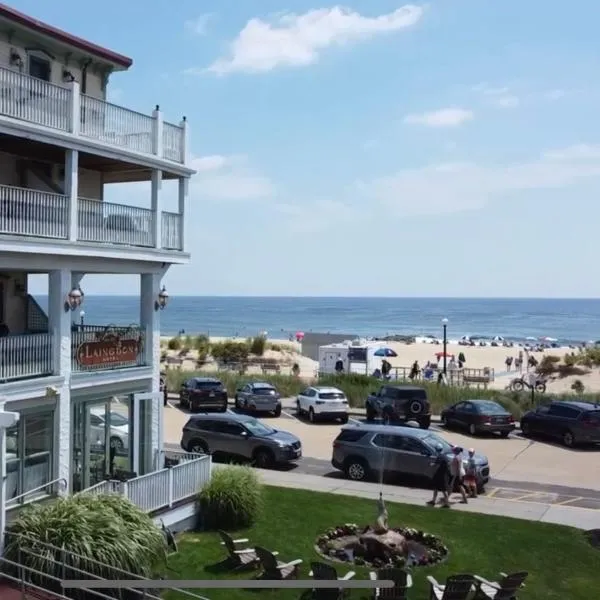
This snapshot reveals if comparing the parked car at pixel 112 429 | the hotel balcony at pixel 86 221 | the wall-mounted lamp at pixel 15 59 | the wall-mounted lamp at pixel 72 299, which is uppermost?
the wall-mounted lamp at pixel 15 59

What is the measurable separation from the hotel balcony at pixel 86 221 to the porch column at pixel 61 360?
3.15 ft

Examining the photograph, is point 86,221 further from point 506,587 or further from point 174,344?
point 174,344

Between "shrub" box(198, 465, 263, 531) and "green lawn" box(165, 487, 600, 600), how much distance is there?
357mm

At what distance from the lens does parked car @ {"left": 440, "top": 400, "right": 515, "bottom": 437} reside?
2948 centimetres

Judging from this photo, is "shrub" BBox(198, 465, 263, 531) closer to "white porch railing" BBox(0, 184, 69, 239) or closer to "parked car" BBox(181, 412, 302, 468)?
"white porch railing" BBox(0, 184, 69, 239)

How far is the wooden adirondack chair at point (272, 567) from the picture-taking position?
12.8 metres

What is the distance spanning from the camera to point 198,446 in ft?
78.5

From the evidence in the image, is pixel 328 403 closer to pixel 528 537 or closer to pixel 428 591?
pixel 528 537

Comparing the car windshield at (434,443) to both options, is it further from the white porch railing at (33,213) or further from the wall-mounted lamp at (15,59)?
the wall-mounted lamp at (15,59)

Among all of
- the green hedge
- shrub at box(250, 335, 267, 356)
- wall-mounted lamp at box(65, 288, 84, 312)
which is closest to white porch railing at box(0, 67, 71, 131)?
wall-mounted lamp at box(65, 288, 84, 312)

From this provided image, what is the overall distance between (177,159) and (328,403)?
16.7 metres

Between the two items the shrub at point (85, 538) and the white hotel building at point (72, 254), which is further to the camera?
the white hotel building at point (72, 254)

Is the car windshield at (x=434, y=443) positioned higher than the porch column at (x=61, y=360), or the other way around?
the porch column at (x=61, y=360)

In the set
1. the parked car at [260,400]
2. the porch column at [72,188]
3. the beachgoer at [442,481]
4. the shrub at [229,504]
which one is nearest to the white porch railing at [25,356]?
the porch column at [72,188]
